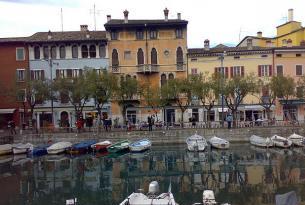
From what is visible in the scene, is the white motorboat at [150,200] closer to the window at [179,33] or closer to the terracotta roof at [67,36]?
the window at [179,33]

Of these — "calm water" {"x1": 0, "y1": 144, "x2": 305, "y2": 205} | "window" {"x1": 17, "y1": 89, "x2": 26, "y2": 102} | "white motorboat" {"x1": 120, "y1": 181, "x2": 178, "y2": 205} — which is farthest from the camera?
"window" {"x1": 17, "y1": 89, "x2": 26, "y2": 102}

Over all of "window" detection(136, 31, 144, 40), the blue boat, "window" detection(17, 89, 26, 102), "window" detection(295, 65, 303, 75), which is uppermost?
"window" detection(136, 31, 144, 40)

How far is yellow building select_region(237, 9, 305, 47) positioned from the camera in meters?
74.3

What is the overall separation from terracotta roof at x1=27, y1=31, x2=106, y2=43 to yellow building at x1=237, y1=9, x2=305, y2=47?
26285 millimetres

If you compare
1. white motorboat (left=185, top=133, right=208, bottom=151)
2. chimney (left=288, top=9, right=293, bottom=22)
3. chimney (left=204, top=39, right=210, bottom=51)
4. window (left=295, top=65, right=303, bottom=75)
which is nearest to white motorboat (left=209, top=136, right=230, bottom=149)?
white motorboat (left=185, top=133, right=208, bottom=151)

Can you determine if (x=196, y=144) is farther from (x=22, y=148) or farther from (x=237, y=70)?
(x=237, y=70)

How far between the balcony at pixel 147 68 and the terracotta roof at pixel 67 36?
7351 millimetres

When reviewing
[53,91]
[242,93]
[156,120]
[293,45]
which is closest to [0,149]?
[53,91]

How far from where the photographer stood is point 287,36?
77250 millimetres

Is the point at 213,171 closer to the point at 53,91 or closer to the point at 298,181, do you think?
the point at 298,181

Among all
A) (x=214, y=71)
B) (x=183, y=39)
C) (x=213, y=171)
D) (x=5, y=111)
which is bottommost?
(x=213, y=171)

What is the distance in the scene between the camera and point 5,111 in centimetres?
6719

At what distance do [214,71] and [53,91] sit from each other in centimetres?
2489

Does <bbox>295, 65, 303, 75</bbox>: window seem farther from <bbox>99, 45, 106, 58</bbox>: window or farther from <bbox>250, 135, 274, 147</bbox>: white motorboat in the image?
<bbox>99, 45, 106, 58</bbox>: window
